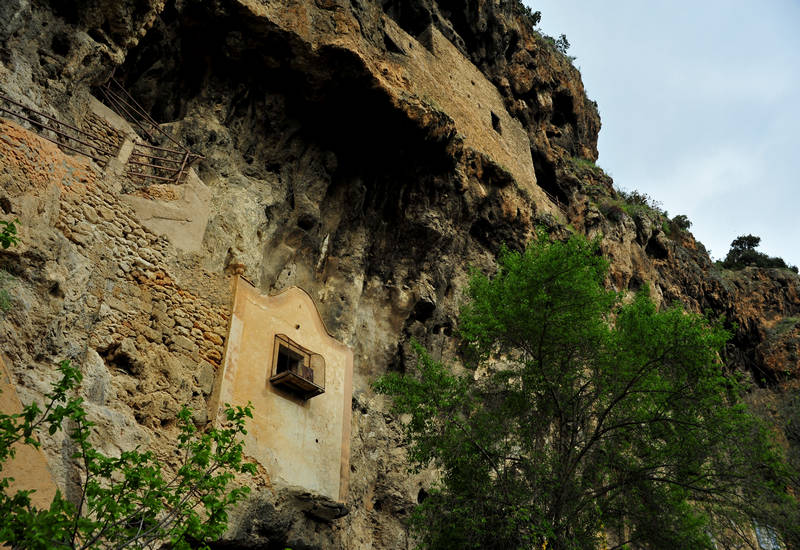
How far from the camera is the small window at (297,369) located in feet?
38.0

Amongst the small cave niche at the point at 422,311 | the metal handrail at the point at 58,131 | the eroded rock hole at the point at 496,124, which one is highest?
the eroded rock hole at the point at 496,124

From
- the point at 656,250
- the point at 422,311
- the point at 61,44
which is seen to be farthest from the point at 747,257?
the point at 61,44

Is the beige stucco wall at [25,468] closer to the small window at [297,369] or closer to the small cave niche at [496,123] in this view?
the small window at [297,369]

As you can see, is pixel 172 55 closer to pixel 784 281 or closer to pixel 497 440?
pixel 497 440

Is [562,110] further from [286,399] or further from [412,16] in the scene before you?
[286,399]

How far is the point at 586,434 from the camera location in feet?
39.5

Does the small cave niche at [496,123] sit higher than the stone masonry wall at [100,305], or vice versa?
the small cave niche at [496,123]

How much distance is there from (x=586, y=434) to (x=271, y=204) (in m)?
8.10

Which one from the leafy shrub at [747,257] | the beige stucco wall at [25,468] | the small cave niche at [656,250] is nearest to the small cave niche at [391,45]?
the beige stucco wall at [25,468]

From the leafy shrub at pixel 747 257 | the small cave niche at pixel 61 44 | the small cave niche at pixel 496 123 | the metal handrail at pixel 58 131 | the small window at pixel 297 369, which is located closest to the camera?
the metal handrail at pixel 58 131

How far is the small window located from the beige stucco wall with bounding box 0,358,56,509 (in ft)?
16.8

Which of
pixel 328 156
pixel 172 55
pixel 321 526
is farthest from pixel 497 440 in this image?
pixel 172 55

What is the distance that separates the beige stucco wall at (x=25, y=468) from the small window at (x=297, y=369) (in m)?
5.11

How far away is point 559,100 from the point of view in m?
31.7
